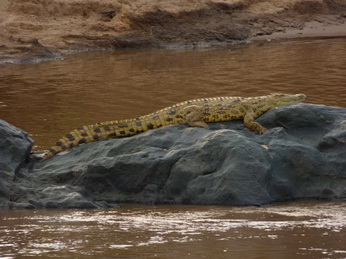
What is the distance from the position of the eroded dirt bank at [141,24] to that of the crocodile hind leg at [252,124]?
13.8 metres

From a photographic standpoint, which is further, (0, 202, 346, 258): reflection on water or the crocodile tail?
the crocodile tail

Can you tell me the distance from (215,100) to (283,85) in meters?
7.37

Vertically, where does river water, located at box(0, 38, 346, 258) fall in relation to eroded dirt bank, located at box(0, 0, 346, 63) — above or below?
below

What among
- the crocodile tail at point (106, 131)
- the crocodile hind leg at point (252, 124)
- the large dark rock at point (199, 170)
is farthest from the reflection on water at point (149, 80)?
the crocodile hind leg at point (252, 124)

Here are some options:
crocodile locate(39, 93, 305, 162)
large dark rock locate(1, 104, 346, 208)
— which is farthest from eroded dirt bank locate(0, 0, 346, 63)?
large dark rock locate(1, 104, 346, 208)

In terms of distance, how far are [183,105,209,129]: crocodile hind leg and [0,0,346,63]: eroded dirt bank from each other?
13.5m

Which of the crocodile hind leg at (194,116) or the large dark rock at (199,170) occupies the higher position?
the crocodile hind leg at (194,116)

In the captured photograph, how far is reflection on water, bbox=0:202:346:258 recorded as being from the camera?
441cm

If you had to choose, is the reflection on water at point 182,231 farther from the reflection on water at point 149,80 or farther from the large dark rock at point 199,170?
the reflection on water at point 149,80

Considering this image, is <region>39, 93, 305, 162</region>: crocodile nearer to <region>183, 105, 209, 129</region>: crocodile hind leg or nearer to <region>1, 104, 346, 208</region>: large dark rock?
<region>183, 105, 209, 129</region>: crocodile hind leg

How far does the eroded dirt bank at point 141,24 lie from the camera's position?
21734mm

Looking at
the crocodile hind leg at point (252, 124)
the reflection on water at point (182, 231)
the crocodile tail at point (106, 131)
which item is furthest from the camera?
the crocodile tail at point (106, 131)

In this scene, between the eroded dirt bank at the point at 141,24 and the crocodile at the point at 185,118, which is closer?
the crocodile at the point at 185,118

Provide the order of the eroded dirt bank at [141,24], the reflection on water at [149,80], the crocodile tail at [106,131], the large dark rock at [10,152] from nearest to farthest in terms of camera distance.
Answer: the large dark rock at [10,152], the crocodile tail at [106,131], the reflection on water at [149,80], the eroded dirt bank at [141,24]
